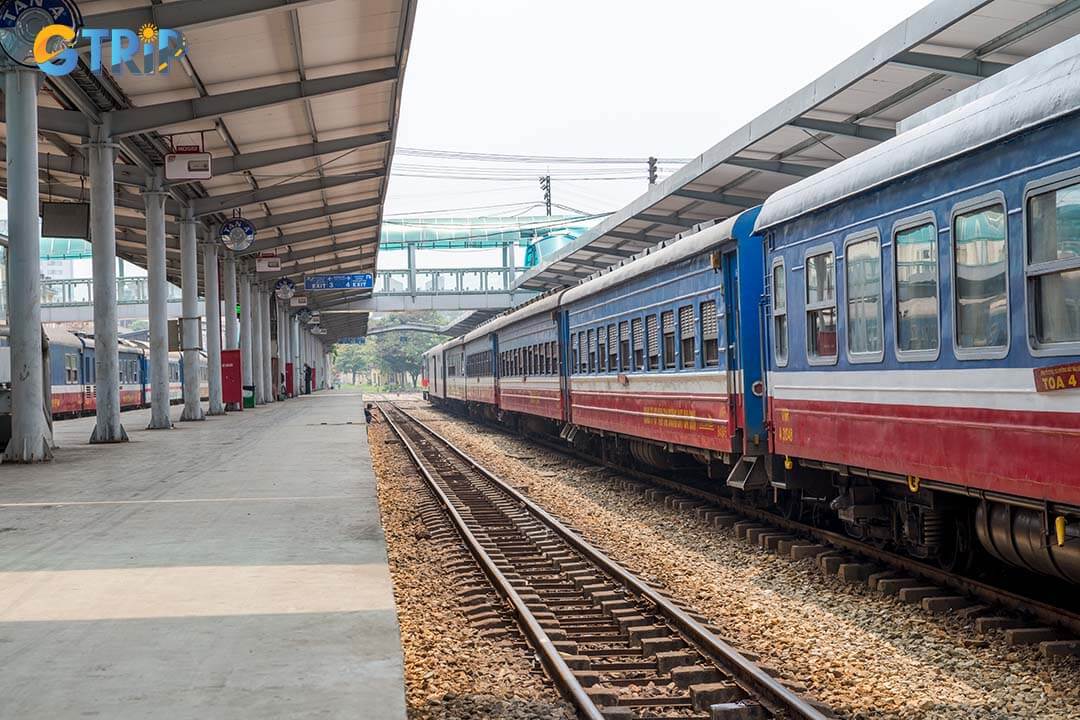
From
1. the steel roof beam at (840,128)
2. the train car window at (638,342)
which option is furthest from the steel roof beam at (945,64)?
the train car window at (638,342)

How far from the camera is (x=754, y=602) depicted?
8859mm

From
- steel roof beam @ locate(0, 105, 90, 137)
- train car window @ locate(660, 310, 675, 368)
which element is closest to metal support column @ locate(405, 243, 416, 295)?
steel roof beam @ locate(0, 105, 90, 137)

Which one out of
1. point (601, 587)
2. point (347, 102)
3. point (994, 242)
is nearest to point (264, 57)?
point (347, 102)

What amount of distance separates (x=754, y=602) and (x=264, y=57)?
1537cm

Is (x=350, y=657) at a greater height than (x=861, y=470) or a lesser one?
lesser

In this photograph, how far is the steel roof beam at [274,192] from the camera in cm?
3180

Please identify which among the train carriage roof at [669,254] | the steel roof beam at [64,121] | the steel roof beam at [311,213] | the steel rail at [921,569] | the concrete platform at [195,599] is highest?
the steel roof beam at [311,213]

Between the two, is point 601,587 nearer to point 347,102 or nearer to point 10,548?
point 10,548

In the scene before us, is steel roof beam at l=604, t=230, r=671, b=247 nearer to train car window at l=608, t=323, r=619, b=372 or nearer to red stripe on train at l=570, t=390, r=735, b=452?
red stripe on train at l=570, t=390, r=735, b=452

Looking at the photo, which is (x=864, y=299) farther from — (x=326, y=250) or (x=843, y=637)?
(x=326, y=250)

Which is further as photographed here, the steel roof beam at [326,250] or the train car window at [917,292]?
the steel roof beam at [326,250]

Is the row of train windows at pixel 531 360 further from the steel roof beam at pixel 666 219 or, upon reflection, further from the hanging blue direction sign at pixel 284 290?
the hanging blue direction sign at pixel 284 290

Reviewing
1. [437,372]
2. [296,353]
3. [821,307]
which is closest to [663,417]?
[821,307]

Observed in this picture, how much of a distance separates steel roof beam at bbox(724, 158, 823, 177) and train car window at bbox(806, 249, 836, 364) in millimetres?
11463
